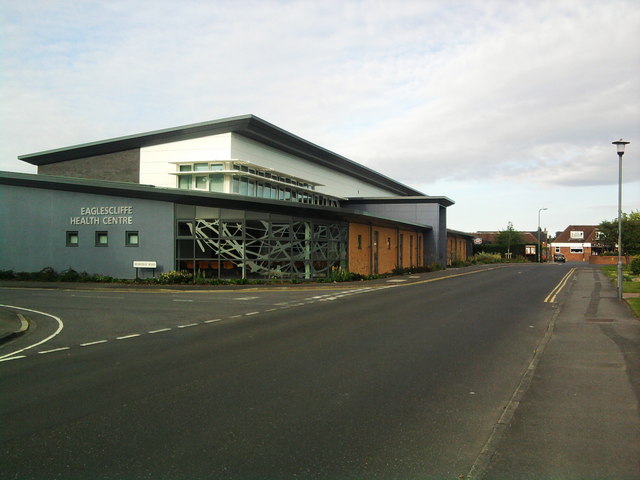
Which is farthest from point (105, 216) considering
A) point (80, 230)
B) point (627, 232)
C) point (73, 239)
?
point (627, 232)

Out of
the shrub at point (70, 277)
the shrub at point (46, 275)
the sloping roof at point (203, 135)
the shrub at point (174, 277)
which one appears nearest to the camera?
the shrub at point (174, 277)

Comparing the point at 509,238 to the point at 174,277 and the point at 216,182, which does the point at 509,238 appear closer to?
the point at 216,182

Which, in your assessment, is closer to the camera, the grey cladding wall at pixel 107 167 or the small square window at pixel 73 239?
the small square window at pixel 73 239

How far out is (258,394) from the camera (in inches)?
285

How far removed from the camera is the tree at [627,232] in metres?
53.2

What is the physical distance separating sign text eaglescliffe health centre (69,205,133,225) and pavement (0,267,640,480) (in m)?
19.2

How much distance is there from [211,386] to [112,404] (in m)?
1.38

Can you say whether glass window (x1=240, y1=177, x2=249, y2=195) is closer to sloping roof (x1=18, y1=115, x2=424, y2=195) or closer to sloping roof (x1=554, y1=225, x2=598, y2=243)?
sloping roof (x1=18, y1=115, x2=424, y2=195)

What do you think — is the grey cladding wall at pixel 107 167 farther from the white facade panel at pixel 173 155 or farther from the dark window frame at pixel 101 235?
the dark window frame at pixel 101 235

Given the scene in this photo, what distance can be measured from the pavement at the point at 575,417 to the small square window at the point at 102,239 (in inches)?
772

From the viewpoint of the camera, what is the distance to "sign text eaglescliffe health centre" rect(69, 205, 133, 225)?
3081 centimetres

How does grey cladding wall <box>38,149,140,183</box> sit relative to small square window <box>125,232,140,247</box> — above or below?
above

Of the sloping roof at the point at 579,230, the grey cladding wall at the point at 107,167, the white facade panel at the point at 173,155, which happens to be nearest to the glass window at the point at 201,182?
the white facade panel at the point at 173,155

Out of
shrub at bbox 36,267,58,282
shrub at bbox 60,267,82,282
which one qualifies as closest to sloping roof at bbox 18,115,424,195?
shrub at bbox 36,267,58,282
